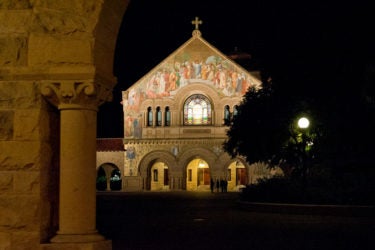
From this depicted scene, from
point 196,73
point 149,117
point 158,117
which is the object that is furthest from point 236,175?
point 196,73

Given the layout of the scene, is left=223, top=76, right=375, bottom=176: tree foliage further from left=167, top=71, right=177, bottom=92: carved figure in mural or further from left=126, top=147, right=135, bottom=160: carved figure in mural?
left=126, top=147, right=135, bottom=160: carved figure in mural

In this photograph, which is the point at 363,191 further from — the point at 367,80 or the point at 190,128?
the point at 190,128

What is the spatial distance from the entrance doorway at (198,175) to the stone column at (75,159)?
157 feet

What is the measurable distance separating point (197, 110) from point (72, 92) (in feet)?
150

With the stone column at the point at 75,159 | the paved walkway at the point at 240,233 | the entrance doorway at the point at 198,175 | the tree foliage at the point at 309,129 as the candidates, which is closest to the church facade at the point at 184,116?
the entrance doorway at the point at 198,175

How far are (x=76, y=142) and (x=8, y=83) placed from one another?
1.09m

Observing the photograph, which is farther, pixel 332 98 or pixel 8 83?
pixel 332 98

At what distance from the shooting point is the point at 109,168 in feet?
189

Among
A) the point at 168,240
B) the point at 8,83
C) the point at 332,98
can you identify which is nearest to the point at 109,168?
the point at 332,98

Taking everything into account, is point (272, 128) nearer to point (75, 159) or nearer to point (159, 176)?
point (75, 159)

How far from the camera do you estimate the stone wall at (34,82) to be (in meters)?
7.16

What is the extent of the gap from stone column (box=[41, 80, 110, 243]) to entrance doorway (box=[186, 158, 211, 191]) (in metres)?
47.8

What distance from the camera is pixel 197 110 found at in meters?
52.8

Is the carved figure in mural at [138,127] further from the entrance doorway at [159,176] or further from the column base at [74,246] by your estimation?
the column base at [74,246]
